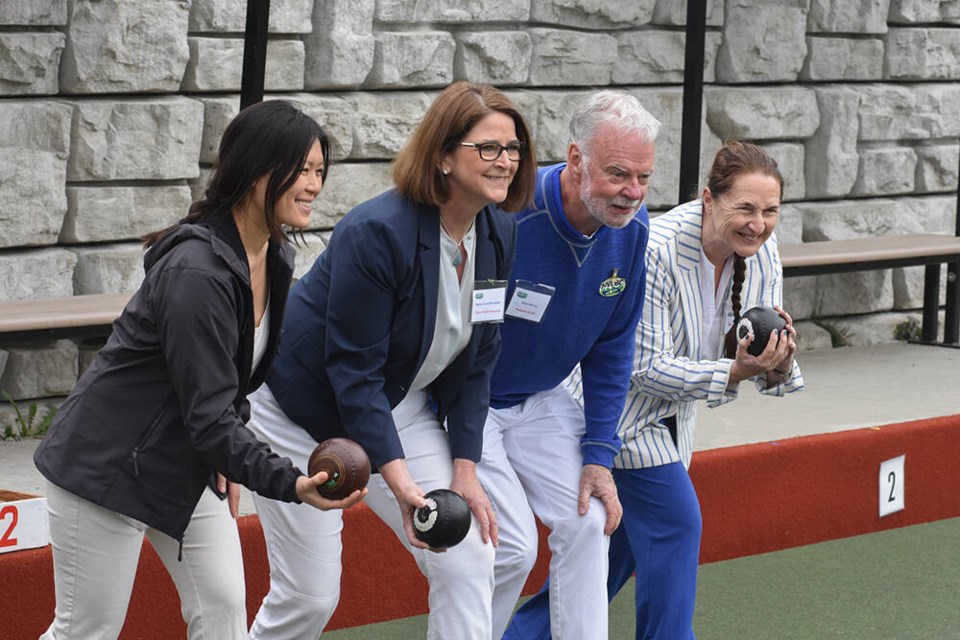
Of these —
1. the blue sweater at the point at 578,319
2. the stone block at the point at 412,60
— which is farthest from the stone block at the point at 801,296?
the blue sweater at the point at 578,319

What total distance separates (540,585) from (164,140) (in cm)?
217

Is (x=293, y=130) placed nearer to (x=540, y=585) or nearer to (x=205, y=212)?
(x=205, y=212)

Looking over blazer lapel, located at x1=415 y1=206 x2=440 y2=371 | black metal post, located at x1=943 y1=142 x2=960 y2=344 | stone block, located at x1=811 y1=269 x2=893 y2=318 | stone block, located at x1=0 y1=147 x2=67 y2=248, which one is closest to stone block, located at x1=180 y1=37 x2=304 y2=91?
stone block, located at x1=0 y1=147 x2=67 y2=248

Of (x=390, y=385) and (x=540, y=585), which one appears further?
(x=540, y=585)

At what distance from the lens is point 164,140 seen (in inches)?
239

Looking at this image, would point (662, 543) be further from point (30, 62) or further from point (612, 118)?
point (30, 62)

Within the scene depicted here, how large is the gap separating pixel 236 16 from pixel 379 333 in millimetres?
3156

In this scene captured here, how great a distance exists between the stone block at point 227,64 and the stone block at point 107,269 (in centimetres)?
65

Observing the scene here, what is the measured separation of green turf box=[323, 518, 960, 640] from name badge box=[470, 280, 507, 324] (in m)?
1.50

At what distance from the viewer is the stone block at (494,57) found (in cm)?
705

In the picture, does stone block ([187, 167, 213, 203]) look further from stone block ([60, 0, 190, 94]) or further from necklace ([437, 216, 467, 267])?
necklace ([437, 216, 467, 267])

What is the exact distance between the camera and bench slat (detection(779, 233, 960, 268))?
300 inches

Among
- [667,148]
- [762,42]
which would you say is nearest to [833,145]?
[762,42]

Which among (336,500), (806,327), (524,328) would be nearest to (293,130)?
(336,500)
